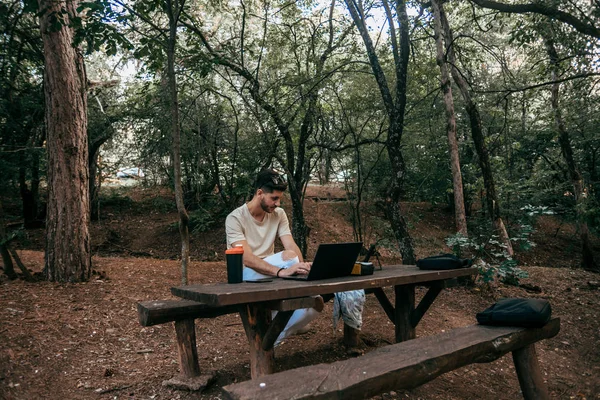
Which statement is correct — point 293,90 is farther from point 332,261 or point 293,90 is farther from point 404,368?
point 404,368

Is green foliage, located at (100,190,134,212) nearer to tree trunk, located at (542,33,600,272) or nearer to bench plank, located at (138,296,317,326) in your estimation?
bench plank, located at (138,296,317,326)

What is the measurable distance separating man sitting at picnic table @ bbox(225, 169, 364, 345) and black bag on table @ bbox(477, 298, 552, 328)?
121 centimetres

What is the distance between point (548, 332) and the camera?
3301 mm

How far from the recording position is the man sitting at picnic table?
3.60m

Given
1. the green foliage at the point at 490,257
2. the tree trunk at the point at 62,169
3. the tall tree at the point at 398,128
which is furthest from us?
the tall tree at the point at 398,128

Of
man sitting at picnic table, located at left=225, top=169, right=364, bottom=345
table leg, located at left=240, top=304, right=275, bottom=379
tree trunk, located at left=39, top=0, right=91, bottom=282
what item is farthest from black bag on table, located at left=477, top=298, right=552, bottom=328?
tree trunk, located at left=39, top=0, right=91, bottom=282

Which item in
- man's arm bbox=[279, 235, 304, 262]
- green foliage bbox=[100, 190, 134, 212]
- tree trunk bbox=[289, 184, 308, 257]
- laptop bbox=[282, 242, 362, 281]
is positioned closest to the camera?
laptop bbox=[282, 242, 362, 281]

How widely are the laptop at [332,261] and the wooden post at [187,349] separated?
901 mm

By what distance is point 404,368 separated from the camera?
2.32 meters

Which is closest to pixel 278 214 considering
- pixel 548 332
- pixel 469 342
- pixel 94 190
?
pixel 469 342

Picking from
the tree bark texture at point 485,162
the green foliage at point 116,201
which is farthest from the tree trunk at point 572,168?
the green foliage at point 116,201

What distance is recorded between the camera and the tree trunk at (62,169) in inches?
233

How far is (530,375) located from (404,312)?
3.93ft

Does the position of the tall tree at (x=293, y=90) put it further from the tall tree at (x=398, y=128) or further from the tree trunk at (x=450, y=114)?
the tree trunk at (x=450, y=114)
